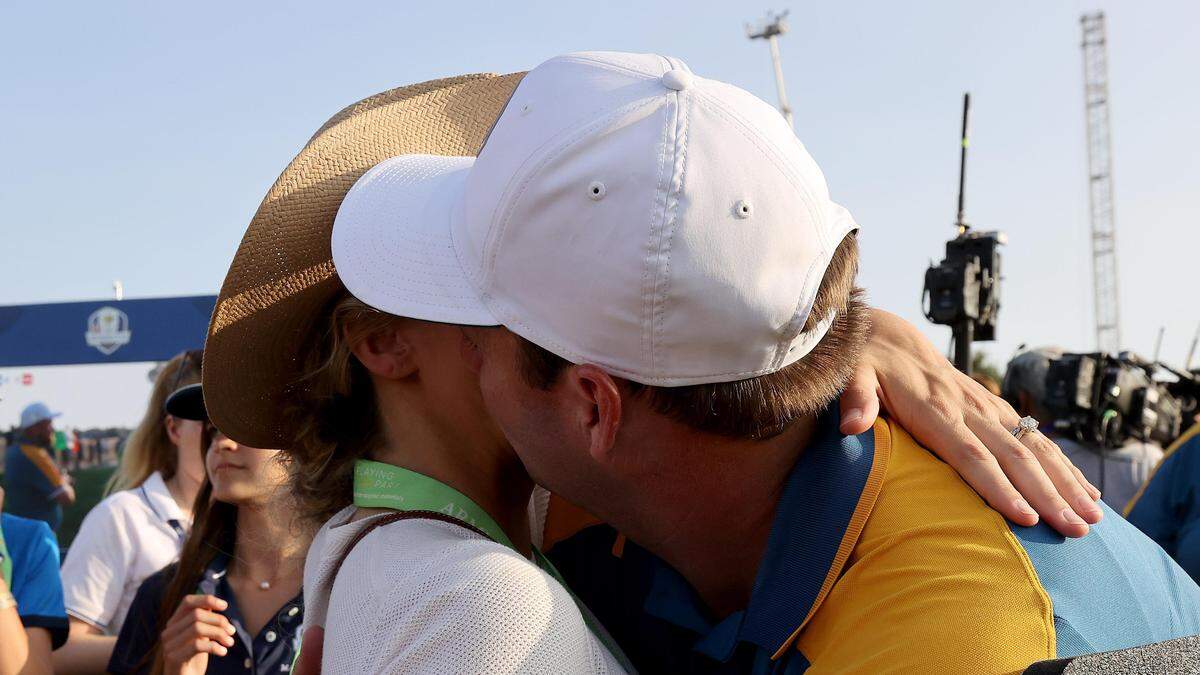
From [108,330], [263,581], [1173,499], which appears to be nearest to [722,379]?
[263,581]

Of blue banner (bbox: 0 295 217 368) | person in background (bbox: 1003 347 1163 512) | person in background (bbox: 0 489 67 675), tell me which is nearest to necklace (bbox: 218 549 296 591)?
person in background (bbox: 0 489 67 675)

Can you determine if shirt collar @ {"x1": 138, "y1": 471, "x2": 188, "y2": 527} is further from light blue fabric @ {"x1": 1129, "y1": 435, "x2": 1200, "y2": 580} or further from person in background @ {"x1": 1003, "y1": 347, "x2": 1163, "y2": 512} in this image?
person in background @ {"x1": 1003, "y1": 347, "x2": 1163, "y2": 512}

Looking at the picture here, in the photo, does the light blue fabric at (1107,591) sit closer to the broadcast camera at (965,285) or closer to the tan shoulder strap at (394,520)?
the tan shoulder strap at (394,520)

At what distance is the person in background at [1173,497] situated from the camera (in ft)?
11.6

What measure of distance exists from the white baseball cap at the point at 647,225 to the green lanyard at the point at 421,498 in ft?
0.91

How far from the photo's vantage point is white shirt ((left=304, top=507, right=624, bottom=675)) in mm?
1101

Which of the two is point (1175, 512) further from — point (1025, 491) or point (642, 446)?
point (642, 446)

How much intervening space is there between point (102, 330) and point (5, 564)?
645 cm

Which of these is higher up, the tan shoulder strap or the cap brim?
the cap brim

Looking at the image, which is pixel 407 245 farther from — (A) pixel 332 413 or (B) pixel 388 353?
(A) pixel 332 413

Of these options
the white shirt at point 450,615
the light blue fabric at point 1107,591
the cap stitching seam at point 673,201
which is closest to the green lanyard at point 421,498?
the white shirt at point 450,615

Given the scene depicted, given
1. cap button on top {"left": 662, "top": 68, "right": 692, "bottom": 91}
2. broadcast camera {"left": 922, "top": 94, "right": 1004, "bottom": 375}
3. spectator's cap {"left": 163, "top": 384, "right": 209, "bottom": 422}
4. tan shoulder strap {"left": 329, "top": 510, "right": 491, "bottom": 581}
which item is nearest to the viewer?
cap button on top {"left": 662, "top": 68, "right": 692, "bottom": 91}

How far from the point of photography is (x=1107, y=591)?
3.98 feet

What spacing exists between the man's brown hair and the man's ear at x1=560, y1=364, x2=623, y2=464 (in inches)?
0.9
